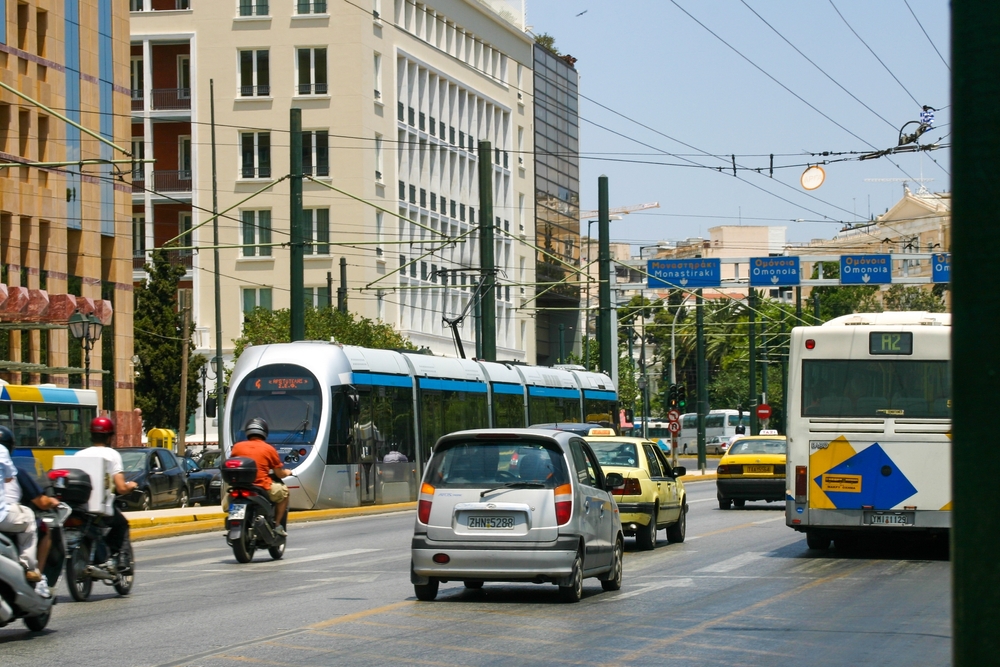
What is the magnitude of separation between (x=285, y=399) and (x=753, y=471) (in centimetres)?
977

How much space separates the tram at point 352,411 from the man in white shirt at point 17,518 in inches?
770

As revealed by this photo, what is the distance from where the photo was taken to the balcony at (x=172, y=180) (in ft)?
251

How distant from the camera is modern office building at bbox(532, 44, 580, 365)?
97688 millimetres

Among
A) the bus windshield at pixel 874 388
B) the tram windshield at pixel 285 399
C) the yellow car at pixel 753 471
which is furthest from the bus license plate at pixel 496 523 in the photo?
the yellow car at pixel 753 471

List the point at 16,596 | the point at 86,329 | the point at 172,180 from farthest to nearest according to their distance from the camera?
the point at 172,180, the point at 86,329, the point at 16,596

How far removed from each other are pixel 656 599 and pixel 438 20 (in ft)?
237

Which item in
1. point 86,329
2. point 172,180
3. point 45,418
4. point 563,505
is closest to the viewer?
point 563,505

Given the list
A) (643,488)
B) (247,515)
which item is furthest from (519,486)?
(643,488)

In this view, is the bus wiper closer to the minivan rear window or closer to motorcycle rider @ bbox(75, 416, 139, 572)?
the minivan rear window

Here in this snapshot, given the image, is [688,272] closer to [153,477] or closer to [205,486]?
→ [205,486]

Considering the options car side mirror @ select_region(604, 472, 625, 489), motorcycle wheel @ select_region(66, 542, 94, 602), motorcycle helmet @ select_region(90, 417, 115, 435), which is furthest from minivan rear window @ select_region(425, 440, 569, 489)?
motorcycle wheel @ select_region(66, 542, 94, 602)

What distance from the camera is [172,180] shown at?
7688cm

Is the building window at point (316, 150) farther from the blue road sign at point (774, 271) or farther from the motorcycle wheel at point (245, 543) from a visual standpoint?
the motorcycle wheel at point (245, 543)

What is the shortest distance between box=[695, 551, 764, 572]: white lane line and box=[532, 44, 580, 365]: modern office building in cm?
7493
